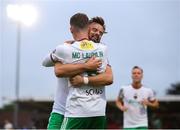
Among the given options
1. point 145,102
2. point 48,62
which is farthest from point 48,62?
point 145,102

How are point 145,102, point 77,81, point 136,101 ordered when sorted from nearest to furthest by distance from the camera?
point 77,81 < point 145,102 < point 136,101

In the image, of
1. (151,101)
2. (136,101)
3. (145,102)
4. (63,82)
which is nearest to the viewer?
(63,82)

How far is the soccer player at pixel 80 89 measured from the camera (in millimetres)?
5266

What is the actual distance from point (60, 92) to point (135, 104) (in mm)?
5550

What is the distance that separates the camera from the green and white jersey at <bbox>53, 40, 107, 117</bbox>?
17.3ft

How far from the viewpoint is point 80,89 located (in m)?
5.30

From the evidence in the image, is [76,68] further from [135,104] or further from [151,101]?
[151,101]

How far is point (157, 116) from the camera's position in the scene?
2372 inches

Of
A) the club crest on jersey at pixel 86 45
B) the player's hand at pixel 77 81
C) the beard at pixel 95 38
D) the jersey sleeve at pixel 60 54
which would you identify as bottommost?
the player's hand at pixel 77 81

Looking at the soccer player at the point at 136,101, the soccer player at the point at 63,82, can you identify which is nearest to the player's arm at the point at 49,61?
the soccer player at the point at 63,82

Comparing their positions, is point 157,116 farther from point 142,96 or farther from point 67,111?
point 67,111

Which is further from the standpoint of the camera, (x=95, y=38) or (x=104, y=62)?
(x=95, y=38)

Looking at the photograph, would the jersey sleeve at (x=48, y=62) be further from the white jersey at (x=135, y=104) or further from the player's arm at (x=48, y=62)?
the white jersey at (x=135, y=104)

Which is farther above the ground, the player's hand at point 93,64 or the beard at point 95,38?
the beard at point 95,38
